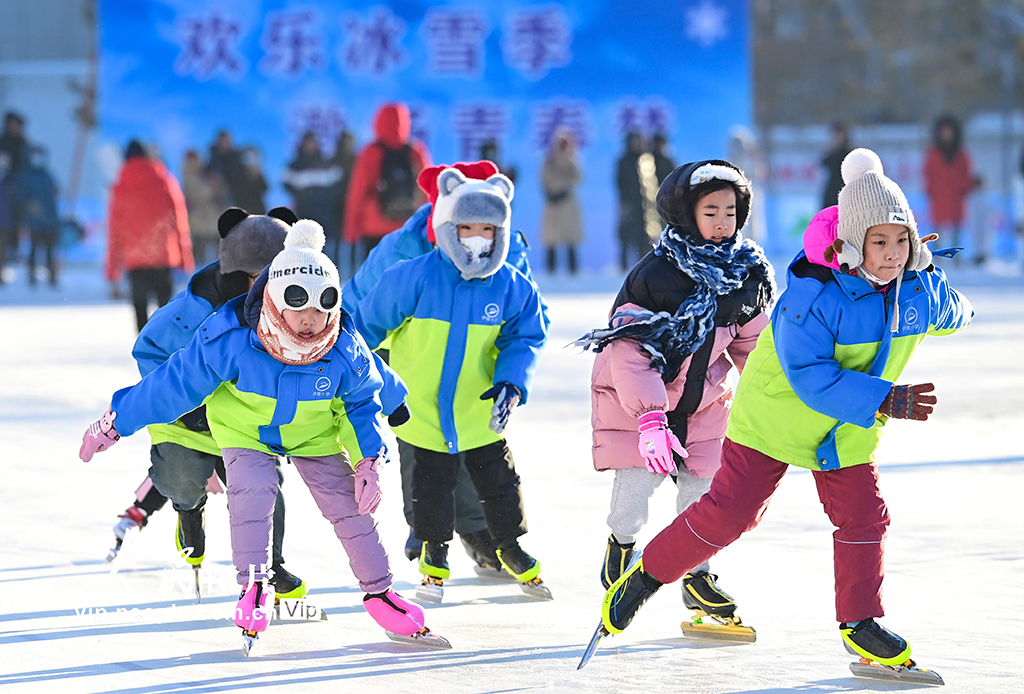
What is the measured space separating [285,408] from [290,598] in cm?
73

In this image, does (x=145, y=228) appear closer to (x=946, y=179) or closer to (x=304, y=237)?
(x=304, y=237)

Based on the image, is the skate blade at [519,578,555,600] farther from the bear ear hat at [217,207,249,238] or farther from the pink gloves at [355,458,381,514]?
the bear ear hat at [217,207,249,238]

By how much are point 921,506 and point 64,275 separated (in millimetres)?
15442

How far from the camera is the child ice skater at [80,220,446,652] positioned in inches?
148

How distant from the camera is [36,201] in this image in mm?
16766

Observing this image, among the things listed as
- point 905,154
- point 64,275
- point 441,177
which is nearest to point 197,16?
point 64,275

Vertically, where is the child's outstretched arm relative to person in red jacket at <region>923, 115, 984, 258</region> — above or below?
below

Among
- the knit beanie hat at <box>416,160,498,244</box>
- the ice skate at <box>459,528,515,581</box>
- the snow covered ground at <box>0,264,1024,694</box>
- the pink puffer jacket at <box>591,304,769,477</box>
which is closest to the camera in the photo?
the snow covered ground at <box>0,264,1024,694</box>

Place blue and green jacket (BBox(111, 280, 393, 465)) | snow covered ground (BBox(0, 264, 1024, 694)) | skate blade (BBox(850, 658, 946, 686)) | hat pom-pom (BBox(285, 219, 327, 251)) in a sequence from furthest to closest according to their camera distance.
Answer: hat pom-pom (BBox(285, 219, 327, 251)), blue and green jacket (BBox(111, 280, 393, 465)), snow covered ground (BBox(0, 264, 1024, 694)), skate blade (BBox(850, 658, 946, 686))

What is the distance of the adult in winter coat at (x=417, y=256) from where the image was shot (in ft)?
15.5

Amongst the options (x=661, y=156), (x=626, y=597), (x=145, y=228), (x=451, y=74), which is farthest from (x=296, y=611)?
(x=451, y=74)

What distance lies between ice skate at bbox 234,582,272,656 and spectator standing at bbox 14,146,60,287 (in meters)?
13.8

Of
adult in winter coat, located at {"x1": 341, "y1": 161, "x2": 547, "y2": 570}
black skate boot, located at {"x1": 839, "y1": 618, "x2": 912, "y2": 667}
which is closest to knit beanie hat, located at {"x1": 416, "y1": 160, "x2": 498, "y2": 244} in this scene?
adult in winter coat, located at {"x1": 341, "y1": 161, "x2": 547, "y2": 570}

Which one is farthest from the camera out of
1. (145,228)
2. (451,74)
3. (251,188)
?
(451,74)
